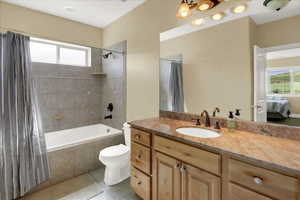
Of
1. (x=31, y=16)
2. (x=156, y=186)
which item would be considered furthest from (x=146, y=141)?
(x=31, y=16)

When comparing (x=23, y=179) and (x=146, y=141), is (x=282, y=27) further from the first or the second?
(x=23, y=179)

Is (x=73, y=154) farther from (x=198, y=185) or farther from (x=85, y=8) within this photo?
(x=85, y=8)

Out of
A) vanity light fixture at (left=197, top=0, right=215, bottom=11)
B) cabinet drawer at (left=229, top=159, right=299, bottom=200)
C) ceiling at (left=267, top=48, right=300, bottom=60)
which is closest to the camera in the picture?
cabinet drawer at (left=229, top=159, right=299, bottom=200)

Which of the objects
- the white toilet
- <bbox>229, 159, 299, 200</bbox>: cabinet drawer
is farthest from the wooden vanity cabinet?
the white toilet

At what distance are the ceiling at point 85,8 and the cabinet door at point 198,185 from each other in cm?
241

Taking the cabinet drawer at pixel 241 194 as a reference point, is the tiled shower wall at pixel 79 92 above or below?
above

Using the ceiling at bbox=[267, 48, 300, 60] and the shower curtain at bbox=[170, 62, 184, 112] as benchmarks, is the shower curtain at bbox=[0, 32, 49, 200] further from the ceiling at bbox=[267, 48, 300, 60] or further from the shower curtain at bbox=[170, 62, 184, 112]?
the ceiling at bbox=[267, 48, 300, 60]

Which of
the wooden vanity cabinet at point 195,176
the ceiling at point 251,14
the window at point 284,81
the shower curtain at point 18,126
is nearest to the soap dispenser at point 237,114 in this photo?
the window at point 284,81

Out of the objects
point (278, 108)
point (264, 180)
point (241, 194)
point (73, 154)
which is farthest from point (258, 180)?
point (73, 154)

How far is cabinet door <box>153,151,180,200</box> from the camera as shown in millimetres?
1240

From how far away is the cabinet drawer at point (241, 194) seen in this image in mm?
822

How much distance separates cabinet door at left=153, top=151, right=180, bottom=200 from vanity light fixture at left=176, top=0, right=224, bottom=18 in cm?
151

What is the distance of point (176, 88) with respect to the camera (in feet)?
6.48

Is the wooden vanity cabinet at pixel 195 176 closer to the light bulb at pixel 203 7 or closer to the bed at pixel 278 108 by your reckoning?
the bed at pixel 278 108
